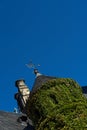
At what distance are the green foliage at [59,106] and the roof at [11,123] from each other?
162 centimetres

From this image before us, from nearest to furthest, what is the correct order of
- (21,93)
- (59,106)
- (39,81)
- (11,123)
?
(59,106) < (11,123) < (39,81) < (21,93)

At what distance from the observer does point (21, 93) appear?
39844 mm

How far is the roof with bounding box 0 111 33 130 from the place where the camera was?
2792 cm

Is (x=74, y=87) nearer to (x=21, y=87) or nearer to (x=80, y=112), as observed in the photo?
(x=80, y=112)

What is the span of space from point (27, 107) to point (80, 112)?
5537 mm

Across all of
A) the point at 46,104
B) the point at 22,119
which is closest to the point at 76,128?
the point at 46,104

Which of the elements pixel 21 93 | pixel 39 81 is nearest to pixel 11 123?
pixel 39 81

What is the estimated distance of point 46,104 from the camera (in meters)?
26.0

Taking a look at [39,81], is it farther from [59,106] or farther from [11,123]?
[59,106]

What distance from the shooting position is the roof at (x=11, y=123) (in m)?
27.9

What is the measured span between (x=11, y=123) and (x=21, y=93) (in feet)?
34.5

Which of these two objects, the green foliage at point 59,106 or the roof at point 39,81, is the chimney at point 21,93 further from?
the green foliage at point 59,106

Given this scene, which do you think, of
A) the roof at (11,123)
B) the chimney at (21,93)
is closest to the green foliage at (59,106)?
the roof at (11,123)

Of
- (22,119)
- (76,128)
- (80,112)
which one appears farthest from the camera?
(22,119)
